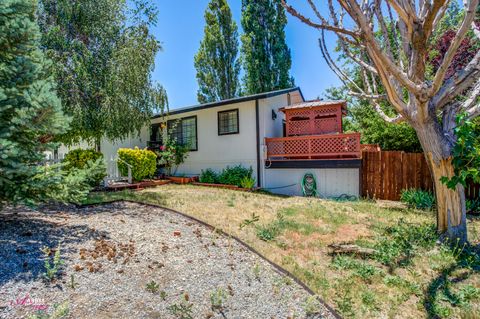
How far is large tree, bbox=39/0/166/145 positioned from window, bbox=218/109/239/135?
4.10 metres

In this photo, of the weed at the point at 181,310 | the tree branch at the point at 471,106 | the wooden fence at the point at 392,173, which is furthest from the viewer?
the wooden fence at the point at 392,173

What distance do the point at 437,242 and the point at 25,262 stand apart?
6227 mm

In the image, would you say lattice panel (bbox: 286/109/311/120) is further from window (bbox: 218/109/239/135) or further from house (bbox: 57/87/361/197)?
window (bbox: 218/109/239/135)

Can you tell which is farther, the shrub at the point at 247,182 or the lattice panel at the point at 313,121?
the shrub at the point at 247,182

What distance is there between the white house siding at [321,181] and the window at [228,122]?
2.32m

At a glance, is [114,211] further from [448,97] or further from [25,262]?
[448,97]

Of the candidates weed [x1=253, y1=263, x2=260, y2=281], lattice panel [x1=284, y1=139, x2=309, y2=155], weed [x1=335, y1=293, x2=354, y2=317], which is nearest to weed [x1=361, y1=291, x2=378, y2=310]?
weed [x1=335, y1=293, x2=354, y2=317]

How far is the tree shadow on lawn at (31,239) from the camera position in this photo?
3.12 meters

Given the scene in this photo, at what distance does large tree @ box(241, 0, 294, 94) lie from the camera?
2053 cm

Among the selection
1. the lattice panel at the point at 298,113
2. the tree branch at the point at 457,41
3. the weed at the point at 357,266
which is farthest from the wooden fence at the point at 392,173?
the weed at the point at 357,266

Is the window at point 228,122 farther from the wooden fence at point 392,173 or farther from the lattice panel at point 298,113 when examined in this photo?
the wooden fence at point 392,173

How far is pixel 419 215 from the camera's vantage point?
691cm

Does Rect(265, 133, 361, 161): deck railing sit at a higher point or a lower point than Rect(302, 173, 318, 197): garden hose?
higher

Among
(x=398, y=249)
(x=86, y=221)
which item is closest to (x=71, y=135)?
(x=86, y=221)
